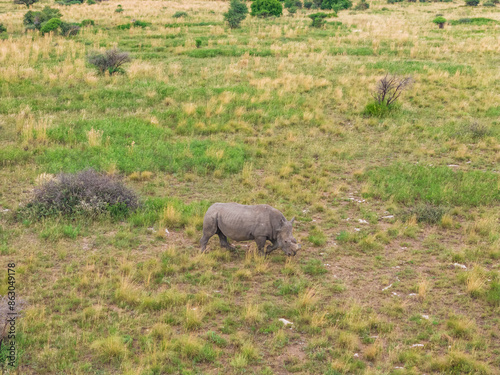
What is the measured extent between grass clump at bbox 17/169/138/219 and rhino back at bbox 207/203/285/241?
8.57 ft

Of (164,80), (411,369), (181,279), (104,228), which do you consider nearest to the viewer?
(411,369)

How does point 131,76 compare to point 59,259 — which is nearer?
point 59,259

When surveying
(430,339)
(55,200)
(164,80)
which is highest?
(164,80)

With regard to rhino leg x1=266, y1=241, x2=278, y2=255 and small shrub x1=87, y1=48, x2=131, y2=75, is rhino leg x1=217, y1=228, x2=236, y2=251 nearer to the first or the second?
rhino leg x1=266, y1=241, x2=278, y2=255

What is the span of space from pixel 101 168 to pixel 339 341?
818cm

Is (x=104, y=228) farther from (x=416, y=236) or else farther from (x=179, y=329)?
(x=416, y=236)

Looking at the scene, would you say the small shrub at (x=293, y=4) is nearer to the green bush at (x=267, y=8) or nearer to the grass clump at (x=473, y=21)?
the green bush at (x=267, y=8)

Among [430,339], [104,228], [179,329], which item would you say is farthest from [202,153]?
[430,339]

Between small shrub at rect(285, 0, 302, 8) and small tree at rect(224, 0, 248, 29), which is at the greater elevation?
small shrub at rect(285, 0, 302, 8)

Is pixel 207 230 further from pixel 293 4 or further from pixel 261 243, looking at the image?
pixel 293 4

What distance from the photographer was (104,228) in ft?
31.8

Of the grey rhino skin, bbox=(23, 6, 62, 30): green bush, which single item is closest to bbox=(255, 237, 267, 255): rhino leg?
the grey rhino skin

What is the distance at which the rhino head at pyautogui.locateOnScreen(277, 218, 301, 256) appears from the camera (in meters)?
8.68

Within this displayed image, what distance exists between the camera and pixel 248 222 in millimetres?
8781
